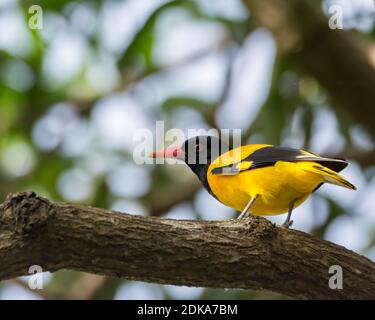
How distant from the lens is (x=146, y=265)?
3666 millimetres

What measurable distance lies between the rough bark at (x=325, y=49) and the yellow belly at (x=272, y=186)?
62.6 inches

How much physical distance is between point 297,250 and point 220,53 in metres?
4.58

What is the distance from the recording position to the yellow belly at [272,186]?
4625 millimetres

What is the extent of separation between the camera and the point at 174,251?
371 centimetres

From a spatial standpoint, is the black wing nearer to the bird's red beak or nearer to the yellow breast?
the yellow breast

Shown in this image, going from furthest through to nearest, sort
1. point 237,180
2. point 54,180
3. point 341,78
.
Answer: point 54,180 → point 341,78 → point 237,180

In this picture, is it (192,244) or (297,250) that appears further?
(297,250)

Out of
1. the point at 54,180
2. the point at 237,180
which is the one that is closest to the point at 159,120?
the point at 54,180

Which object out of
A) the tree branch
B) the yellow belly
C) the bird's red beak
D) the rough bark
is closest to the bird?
the yellow belly

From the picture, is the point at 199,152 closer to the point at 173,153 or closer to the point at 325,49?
the point at 173,153

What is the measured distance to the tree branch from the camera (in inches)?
134

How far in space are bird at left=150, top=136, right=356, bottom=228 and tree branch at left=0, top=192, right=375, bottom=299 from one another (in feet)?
1.43

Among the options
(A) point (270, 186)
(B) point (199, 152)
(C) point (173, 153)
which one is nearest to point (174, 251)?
Result: (A) point (270, 186)
